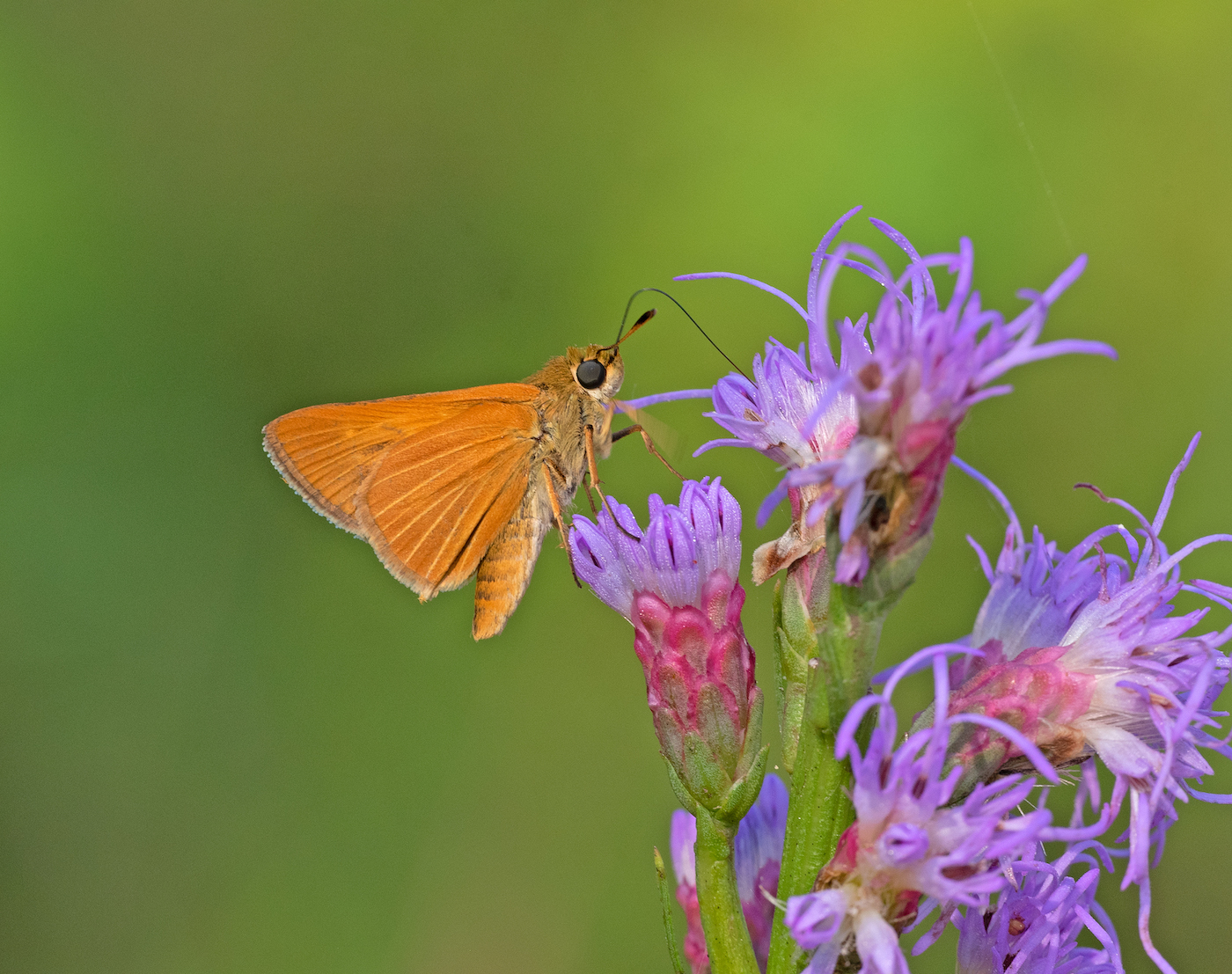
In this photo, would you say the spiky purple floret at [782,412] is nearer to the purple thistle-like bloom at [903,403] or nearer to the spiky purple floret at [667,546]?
the spiky purple floret at [667,546]

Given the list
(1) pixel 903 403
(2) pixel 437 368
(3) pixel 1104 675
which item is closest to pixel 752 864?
(3) pixel 1104 675

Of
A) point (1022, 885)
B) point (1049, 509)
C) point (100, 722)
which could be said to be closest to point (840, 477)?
point (1022, 885)

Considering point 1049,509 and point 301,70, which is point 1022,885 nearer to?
point 1049,509

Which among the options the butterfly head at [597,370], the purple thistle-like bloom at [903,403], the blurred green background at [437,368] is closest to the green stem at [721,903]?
the purple thistle-like bloom at [903,403]

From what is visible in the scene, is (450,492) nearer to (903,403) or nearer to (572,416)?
(572,416)

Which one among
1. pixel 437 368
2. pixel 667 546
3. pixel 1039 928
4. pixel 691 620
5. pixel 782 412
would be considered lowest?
pixel 1039 928

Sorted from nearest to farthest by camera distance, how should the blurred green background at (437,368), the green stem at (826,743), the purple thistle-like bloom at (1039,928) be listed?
the green stem at (826,743)
the purple thistle-like bloom at (1039,928)
the blurred green background at (437,368)
